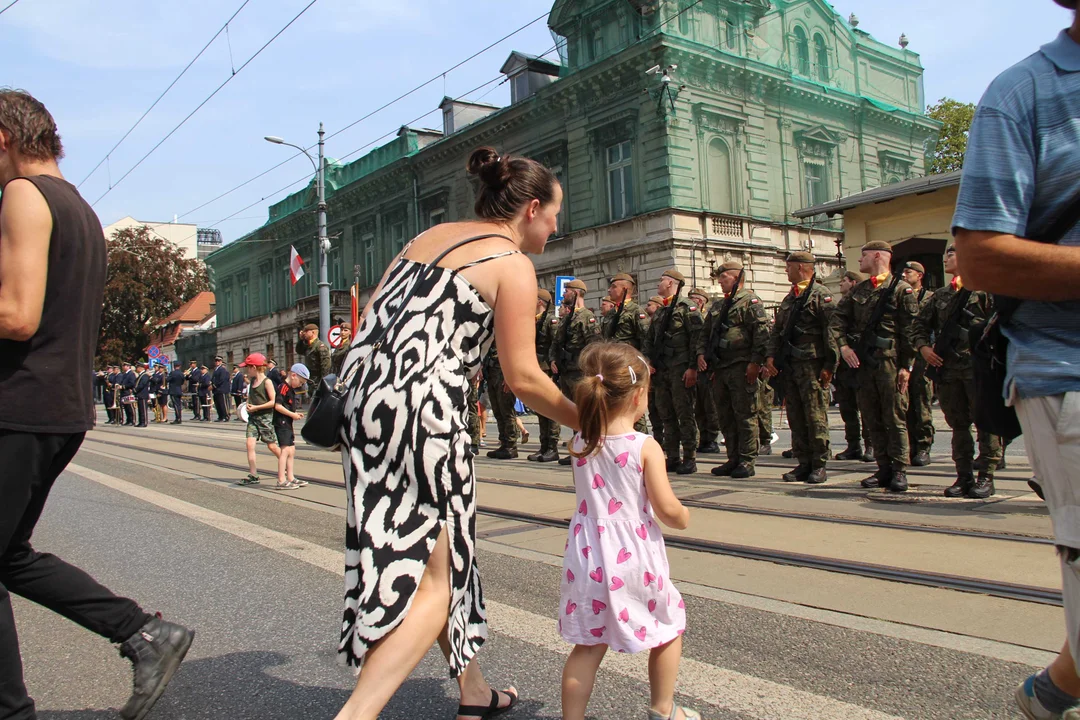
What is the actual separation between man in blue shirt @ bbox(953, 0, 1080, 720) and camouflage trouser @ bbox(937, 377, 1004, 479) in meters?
5.07

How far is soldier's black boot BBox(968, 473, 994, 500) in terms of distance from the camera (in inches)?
258

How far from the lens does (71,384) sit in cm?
267

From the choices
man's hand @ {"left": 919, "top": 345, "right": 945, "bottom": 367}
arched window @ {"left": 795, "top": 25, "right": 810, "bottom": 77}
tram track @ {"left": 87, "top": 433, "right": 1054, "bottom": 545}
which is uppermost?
arched window @ {"left": 795, "top": 25, "right": 810, "bottom": 77}

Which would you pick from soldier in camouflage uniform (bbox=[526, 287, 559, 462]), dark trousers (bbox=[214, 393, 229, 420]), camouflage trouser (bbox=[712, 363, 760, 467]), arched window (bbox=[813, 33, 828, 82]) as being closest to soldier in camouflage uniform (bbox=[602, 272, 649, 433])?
soldier in camouflage uniform (bbox=[526, 287, 559, 462])

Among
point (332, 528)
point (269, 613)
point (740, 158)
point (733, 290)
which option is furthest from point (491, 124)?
point (269, 613)

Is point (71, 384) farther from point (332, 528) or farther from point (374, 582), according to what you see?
point (332, 528)

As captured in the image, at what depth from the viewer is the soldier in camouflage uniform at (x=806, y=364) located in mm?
7860

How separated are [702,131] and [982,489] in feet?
65.3

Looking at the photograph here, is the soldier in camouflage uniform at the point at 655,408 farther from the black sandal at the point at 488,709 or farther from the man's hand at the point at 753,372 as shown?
the black sandal at the point at 488,709

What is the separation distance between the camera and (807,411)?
26.0ft

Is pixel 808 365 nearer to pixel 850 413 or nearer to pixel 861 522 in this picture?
pixel 850 413

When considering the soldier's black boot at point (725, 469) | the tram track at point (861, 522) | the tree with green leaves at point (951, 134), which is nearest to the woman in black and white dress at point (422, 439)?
the tram track at point (861, 522)

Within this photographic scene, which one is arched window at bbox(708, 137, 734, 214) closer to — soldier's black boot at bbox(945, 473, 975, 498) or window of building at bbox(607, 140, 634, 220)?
window of building at bbox(607, 140, 634, 220)

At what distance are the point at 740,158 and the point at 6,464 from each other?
82.3 feet
